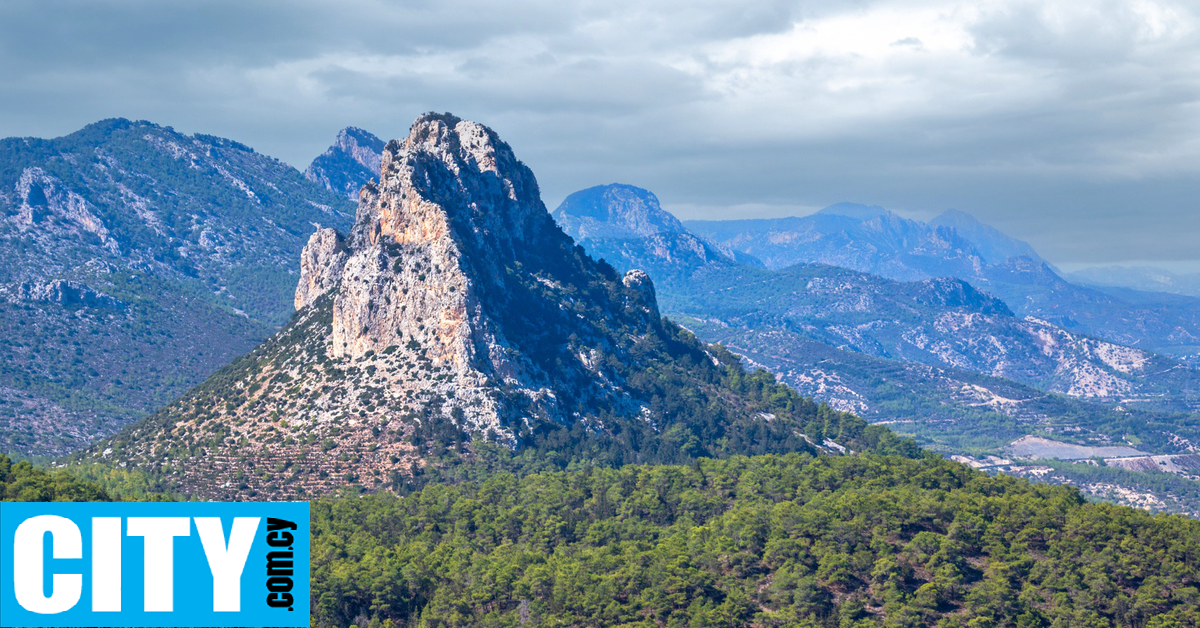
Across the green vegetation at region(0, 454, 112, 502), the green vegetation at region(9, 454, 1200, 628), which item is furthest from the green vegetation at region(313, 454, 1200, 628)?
the green vegetation at region(0, 454, 112, 502)

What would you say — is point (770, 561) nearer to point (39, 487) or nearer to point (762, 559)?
point (762, 559)

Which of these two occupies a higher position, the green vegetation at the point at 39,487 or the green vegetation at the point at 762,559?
the green vegetation at the point at 39,487

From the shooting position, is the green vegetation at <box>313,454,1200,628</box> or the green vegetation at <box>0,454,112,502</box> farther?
the green vegetation at <box>0,454,112,502</box>

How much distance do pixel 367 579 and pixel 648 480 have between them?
64309mm

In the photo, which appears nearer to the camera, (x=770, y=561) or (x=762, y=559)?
(x=770, y=561)

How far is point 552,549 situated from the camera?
149 meters

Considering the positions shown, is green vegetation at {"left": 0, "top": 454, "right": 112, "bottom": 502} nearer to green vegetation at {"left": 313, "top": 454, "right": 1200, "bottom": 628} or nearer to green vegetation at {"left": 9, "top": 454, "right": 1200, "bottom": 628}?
green vegetation at {"left": 9, "top": 454, "right": 1200, "bottom": 628}

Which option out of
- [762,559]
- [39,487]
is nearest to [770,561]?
[762,559]

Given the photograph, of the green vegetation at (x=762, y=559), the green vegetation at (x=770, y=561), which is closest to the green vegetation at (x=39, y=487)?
the green vegetation at (x=762, y=559)

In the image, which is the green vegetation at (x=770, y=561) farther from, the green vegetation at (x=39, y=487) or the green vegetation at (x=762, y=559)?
the green vegetation at (x=39, y=487)

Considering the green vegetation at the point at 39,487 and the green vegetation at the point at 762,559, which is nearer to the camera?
the green vegetation at the point at 762,559

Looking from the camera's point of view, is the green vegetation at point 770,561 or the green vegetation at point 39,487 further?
the green vegetation at point 39,487

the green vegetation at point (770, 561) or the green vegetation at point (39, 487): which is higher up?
the green vegetation at point (39, 487)

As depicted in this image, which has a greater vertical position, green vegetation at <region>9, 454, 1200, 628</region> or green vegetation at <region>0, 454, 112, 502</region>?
green vegetation at <region>0, 454, 112, 502</region>
